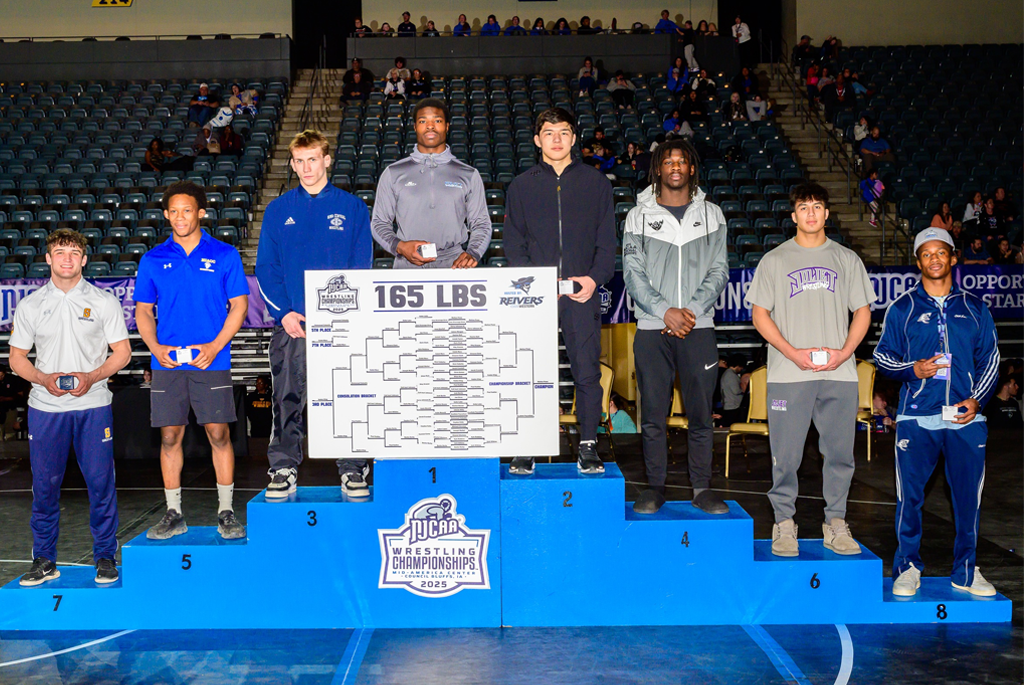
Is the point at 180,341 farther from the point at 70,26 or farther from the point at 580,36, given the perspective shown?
the point at 70,26

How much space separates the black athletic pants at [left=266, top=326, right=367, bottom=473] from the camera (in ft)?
15.9

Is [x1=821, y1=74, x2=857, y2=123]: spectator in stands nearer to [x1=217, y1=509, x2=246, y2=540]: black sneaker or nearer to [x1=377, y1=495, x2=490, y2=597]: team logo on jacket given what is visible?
[x1=377, y1=495, x2=490, y2=597]: team logo on jacket

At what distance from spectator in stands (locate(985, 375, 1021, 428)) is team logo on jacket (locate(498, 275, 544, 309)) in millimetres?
9151

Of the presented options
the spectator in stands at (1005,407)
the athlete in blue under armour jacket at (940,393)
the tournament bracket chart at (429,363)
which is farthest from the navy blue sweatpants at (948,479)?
the spectator in stands at (1005,407)

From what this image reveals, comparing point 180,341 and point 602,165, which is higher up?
point 602,165

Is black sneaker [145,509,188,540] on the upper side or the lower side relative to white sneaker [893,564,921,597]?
upper

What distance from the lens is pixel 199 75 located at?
63.8 feet

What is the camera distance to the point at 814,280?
469 cm

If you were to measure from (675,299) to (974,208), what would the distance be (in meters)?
10.8

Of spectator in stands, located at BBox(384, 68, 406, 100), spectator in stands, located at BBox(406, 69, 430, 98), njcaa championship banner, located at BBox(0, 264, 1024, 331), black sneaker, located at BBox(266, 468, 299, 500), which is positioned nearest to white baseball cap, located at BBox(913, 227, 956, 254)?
black sneaker, located at BBox(266, 468, 299, 500)

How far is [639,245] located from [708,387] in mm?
863

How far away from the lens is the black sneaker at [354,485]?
4.74 m

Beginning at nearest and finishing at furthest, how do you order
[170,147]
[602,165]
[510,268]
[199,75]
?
[510,268]
[602,165]
[170,147]
[199,75]

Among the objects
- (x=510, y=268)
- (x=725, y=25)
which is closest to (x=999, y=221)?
(x=725, y=25)
